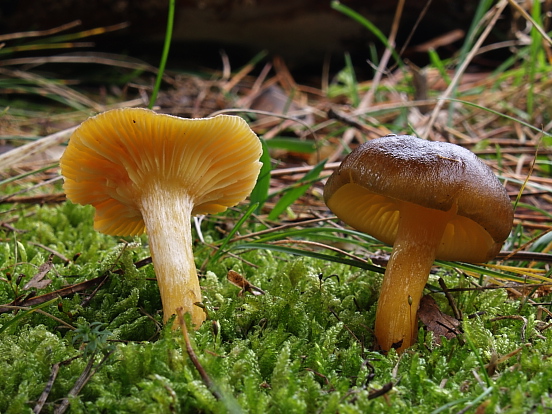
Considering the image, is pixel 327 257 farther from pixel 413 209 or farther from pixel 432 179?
pixel 432 179

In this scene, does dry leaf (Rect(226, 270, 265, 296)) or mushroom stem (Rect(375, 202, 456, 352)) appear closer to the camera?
mushroom stem (Rect(375, 202, 456, 352))

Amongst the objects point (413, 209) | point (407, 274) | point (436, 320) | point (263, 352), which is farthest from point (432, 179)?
point (263, 352)

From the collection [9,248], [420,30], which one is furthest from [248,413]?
[420,30]

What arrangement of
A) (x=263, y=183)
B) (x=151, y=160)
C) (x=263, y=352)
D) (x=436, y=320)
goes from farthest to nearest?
(x=263, y=183) → (x=436, y=320) → (x=151, y=160) → (x=263, y=352)

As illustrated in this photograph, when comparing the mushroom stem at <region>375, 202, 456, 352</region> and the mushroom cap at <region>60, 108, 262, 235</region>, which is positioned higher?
the mushroom cap at <region>60, 108, 262, 235</region>

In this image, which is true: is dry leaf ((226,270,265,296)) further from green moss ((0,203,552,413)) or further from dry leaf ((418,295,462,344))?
dry leaf ((418,295,462,344))

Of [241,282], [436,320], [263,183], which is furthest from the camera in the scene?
[263,183]

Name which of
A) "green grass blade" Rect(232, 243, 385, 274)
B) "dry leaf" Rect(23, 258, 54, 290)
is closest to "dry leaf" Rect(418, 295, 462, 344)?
"green grass blade" Rect(232, 243, 385, 274)

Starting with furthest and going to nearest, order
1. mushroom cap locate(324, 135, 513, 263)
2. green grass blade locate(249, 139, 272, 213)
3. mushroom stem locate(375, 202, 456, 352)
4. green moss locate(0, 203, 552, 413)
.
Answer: green grass blade locate(249, 139, 272, 213)
mushroom stem locate(375, 202, 456, 352)
mushroom cap locate(324, 135, 513, 263)
green moss locate(0, 203, 552, 413)

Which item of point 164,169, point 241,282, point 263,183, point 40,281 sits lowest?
point 241,282

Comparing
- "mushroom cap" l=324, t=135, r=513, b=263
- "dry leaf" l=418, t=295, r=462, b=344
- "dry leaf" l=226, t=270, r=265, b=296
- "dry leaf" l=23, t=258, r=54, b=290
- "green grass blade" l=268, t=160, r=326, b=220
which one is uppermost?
"mushroom cap" l=324, t=135, r=513, b=263
